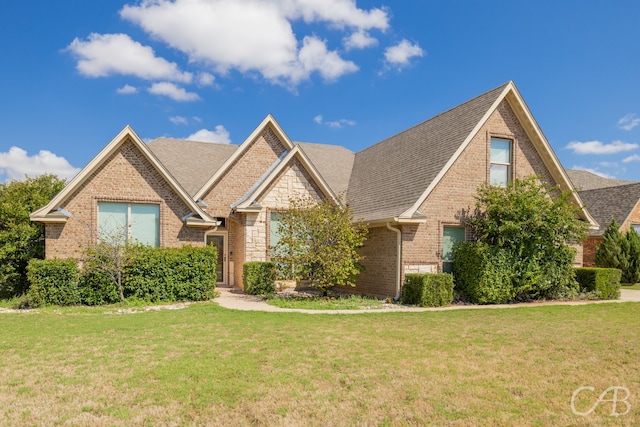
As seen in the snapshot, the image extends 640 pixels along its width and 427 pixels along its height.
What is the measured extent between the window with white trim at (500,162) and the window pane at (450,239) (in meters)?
2.40

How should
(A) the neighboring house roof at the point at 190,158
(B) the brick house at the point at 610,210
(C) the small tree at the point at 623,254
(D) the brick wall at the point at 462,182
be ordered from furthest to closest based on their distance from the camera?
(B) the brick house at the point at 610,210 < (C) the small tree at the point at 623,254 < (A) the neighboring house roof at the point at 190,158 < (D) the brick wall at the point at 462,182

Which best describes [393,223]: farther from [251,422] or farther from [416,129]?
[251,422]

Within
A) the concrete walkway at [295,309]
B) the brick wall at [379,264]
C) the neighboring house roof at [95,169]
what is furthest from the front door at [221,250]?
the brick wall at [379,264]

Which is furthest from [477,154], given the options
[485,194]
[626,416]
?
[626,416]

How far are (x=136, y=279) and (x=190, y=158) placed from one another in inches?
369

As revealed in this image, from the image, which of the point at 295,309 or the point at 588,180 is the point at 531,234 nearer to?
the point at 295,309

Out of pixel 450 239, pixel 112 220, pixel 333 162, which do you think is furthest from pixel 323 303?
pixel 333 162

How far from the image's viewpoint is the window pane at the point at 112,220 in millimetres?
16016

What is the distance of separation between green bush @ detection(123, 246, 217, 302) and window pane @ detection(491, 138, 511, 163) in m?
11.1

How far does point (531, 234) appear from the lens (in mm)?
15906

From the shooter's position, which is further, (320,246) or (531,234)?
(531,234)

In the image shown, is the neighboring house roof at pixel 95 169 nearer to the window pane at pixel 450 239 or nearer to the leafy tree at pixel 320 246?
the leafy tree at pixel 320 246

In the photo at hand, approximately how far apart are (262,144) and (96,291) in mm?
9680

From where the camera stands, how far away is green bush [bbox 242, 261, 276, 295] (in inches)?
684
